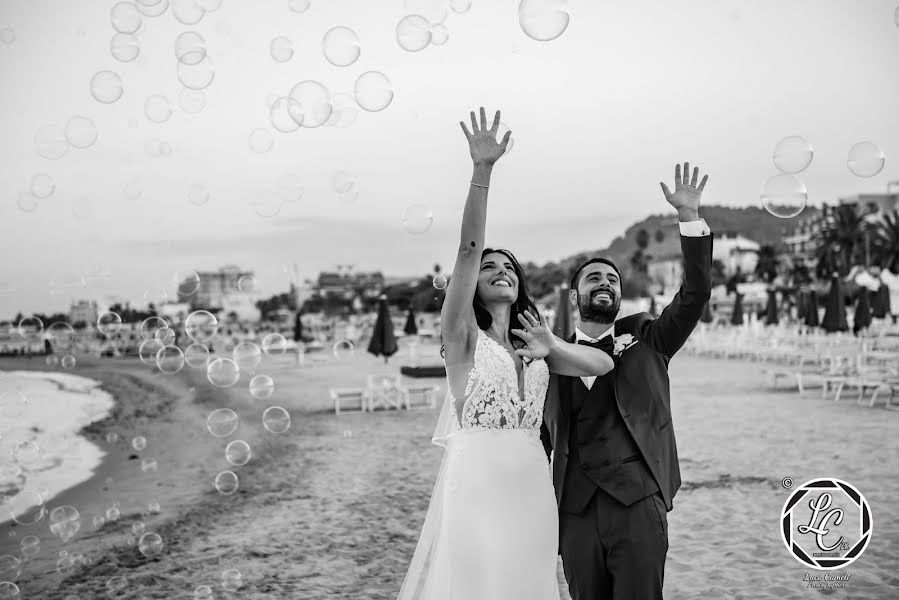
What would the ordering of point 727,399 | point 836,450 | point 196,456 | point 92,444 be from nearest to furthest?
point 836,450 < point 196,456 < point 92,444 < point 727,399

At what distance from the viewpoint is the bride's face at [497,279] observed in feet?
9.93

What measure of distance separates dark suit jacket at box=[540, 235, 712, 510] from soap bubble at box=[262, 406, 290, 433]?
8902mm

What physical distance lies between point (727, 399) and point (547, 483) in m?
13.0

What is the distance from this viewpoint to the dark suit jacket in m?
2.93

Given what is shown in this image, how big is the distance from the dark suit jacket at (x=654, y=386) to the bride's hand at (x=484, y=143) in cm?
82

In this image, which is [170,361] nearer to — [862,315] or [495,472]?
[862,315]

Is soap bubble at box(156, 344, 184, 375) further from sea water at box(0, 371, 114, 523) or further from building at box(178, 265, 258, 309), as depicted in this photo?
sea water at box(0, 371, 114, 523)

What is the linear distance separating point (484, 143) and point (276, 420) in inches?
449

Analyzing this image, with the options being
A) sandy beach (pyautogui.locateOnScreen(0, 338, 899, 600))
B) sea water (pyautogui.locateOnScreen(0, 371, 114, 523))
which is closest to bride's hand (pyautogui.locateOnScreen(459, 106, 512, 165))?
sandy beach (pyautogui.locateOnScreen(0, 338, 899, 600))

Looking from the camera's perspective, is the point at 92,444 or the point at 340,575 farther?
the point at 92,444

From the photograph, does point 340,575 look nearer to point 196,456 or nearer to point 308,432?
point 196,456

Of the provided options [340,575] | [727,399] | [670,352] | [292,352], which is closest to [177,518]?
[340,575]

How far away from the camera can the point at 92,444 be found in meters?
13.9

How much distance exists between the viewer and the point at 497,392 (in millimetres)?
3043
